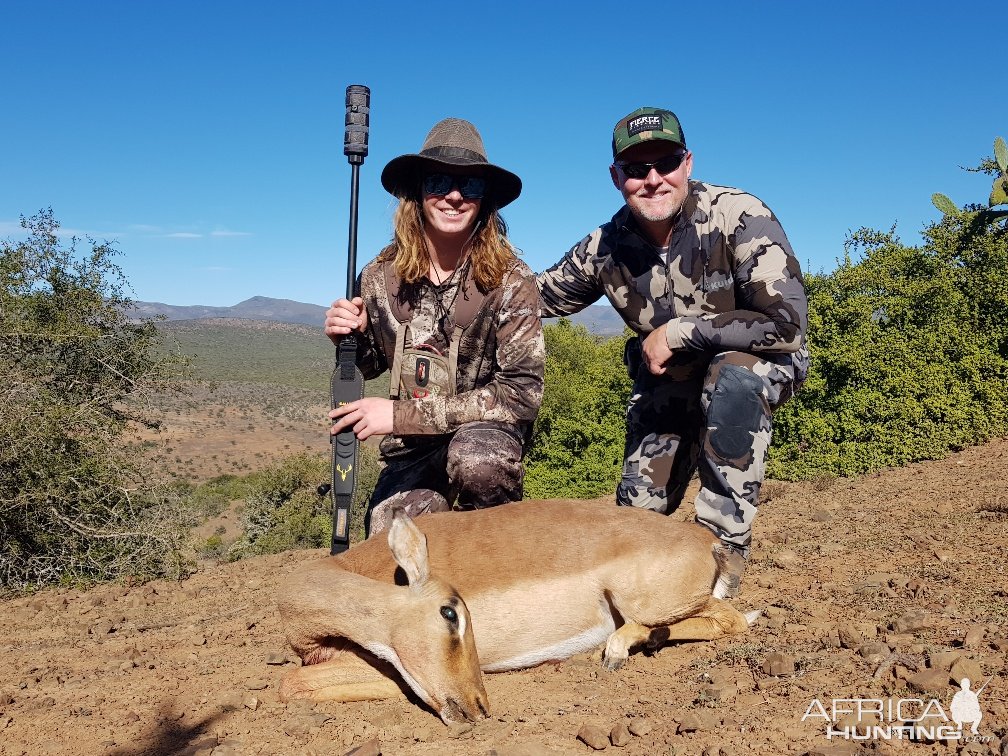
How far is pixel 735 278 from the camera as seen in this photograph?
5.04 m

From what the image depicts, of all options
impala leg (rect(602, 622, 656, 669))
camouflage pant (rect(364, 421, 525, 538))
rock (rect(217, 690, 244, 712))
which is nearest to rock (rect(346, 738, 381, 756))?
rock (rect(217, 690, 244, 712))

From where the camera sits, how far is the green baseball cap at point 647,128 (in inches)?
191

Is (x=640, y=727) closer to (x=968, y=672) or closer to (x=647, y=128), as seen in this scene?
(x=968, y=672)

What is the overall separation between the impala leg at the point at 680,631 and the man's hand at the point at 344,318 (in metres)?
2.39

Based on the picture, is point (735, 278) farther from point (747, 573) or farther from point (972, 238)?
point (972, 238)

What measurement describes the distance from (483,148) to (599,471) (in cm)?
1279

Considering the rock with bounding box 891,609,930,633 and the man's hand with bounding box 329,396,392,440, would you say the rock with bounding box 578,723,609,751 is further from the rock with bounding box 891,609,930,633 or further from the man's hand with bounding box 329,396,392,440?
the man's hand with bounding box 329,396,392,440

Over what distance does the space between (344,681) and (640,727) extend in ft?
4.36

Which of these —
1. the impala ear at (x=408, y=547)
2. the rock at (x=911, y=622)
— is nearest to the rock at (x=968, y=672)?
the rock at (x=911, y=622)

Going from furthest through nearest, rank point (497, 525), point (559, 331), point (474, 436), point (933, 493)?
point (559, 331)
point (933, 493)
point (474, 436)
point (497, 525)

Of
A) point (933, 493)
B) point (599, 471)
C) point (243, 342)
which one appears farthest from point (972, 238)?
point (243, 342)

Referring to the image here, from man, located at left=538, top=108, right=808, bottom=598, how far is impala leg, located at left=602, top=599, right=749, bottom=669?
0.24 metres

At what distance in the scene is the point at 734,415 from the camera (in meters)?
4.70

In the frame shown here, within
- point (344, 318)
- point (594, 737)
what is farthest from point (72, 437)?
point (594, 737)
